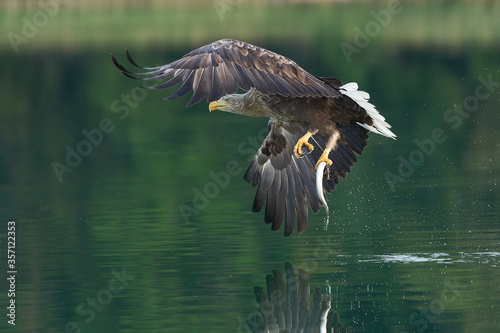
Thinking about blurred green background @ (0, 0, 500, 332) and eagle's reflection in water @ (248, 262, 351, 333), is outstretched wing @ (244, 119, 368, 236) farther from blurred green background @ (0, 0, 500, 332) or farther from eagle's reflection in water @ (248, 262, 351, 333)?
eagle's reflection in water @ (248, 262, 351, 333)

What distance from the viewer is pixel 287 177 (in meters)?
12.1

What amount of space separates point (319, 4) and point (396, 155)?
38.3m

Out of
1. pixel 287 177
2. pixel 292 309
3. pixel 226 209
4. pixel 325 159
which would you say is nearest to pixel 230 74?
pixel 325 159

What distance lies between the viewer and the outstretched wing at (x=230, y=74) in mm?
9039

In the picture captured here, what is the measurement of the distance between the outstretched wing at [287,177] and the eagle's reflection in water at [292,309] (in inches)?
40.0

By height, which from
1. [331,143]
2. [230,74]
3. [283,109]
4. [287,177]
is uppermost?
[230,74]

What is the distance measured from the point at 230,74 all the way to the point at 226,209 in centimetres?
552

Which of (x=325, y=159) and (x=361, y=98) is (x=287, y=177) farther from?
(x=361, y=98)

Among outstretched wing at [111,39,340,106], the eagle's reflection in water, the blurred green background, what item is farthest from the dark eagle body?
the eagle's reflection in water

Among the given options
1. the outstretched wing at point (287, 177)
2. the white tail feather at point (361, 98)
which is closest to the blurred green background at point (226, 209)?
the outstretched wing at point (287, 177)

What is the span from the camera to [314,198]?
474 inches

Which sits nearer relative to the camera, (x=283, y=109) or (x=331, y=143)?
(x=283, y=109)

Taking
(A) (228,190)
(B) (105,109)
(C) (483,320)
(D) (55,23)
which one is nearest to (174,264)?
(C) (483,320)

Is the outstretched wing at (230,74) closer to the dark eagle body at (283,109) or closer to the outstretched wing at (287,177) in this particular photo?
the dark eagle body at (283,109)
